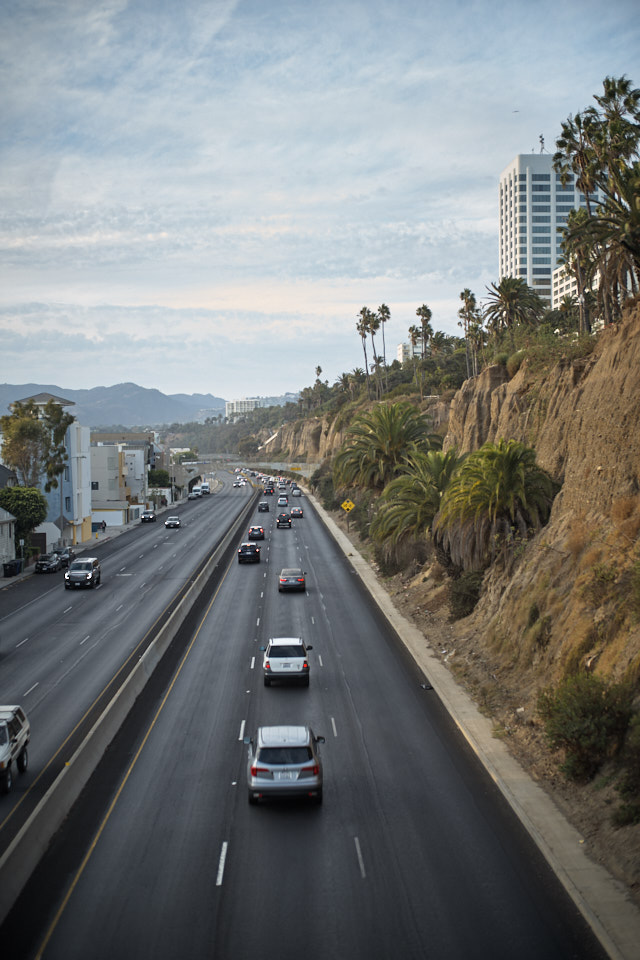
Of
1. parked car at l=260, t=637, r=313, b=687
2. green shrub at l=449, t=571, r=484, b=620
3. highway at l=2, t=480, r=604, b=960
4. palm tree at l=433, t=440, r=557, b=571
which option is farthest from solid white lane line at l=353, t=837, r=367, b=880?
green shrub at l=449, t=571, r=484, b=620

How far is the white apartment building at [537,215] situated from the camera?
7210 inches

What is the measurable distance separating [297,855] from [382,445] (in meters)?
38.1

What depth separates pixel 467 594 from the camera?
31.2 meters

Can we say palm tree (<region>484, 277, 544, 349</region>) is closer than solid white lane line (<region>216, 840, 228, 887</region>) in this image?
No

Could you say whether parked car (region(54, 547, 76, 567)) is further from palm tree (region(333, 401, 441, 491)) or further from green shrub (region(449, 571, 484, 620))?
green shrub (region(449, 571, 484, 620))

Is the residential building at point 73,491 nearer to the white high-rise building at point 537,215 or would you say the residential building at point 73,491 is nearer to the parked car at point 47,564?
the parked car at point 47,564

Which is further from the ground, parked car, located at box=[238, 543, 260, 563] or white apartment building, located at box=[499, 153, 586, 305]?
white apartment building, located at box=[499, 153, 586, 305]

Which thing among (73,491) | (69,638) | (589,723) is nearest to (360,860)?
(589,723)

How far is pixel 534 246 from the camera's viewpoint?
185 meters

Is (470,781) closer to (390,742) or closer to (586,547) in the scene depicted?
(390,742)

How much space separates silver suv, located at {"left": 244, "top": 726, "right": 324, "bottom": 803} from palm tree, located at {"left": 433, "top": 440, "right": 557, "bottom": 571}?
15.3m

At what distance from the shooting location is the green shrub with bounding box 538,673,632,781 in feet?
53.4

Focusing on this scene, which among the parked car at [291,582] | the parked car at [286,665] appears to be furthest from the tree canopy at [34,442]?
the parked car at [286,665]

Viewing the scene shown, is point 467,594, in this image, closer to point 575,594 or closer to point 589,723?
point 575,594
